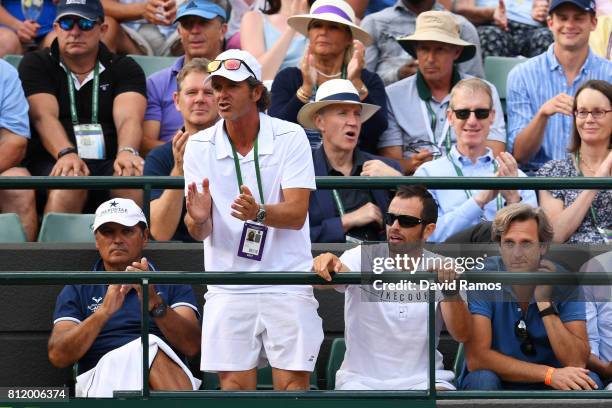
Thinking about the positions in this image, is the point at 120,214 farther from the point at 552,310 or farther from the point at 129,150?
the point at 552,310

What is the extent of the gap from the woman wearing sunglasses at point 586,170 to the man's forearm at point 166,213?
2.03 metres

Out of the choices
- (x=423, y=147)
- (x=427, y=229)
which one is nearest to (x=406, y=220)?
(x=427, y=229)

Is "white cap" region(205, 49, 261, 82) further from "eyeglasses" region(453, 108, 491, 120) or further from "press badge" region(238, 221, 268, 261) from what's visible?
"eyeglasses" region(453, 108, 491, 120)

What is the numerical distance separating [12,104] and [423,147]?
8.02 ft

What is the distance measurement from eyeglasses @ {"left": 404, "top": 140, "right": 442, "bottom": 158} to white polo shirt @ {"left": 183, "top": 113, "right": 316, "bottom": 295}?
2004mm

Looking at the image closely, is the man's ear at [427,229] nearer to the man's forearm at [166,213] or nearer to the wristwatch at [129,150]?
the man's forearm at [166,213]

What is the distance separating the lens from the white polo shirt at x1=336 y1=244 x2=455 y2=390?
6.44 meters

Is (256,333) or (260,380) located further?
(260,380)

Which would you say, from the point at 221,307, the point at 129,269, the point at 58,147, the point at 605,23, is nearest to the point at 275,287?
the point at 221,307

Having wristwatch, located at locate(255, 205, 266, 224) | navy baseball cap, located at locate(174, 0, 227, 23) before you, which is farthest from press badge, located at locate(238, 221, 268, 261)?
navy baseball cap, located at locate(174, 0, 227, 23)

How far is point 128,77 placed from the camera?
8438mm

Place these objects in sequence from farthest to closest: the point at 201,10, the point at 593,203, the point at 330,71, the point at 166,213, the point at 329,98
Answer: the point at 201,10 < the point at 330,71 < the point at 329,98 < the point at 593,203 < the point at 166,213

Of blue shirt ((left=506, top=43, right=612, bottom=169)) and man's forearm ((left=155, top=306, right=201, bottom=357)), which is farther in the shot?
blue shirt ((left=506, top=43, right=612, bottom=169))

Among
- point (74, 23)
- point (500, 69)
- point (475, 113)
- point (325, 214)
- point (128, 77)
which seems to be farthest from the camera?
point (500, 69)
